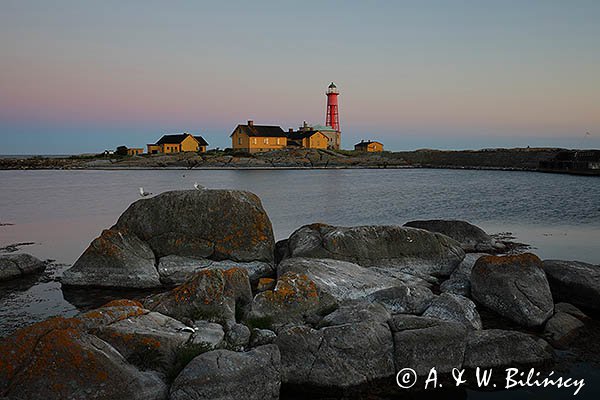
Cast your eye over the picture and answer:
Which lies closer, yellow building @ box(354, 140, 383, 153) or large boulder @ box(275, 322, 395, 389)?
large boulder @ box(275, 322, 395, 389)

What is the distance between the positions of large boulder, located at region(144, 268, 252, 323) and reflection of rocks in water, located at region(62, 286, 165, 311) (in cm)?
256

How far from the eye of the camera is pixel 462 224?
18047mm

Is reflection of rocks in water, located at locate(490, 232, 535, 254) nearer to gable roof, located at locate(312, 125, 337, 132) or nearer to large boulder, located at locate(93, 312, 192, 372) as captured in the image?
large boulder, located at locate(93, 312, 192, 372)

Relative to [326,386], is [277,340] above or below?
above

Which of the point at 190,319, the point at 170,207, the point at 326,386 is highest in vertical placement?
the point at 170,207

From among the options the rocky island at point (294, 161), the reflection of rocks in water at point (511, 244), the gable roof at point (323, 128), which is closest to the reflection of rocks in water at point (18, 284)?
the reflection of rocks in water at point (511, 244)

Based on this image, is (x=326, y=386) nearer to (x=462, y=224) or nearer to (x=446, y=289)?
(x=446, y=289)

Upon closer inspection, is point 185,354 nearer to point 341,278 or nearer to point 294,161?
point 341,278

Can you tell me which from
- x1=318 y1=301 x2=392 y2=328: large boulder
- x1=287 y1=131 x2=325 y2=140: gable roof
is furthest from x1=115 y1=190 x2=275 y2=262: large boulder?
x1=287 y1=131 x2=325 y2=140: gable roof

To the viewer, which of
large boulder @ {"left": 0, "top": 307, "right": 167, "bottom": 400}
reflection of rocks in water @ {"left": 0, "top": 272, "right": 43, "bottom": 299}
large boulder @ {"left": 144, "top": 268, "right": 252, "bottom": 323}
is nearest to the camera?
large boulder @ {"left": 0, "top": 307, "right": 167, "bottom": 400}

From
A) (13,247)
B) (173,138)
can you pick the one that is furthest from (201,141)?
(13,247)

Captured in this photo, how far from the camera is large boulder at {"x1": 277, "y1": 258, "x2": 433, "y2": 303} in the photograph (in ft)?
36.4

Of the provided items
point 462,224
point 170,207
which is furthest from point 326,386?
point 462,224

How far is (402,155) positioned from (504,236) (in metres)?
99.8
